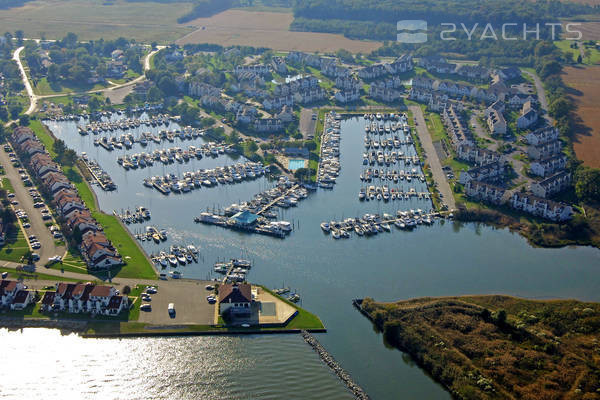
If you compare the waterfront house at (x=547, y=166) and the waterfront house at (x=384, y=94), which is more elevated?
the waterfront house at (x=384, y=94)

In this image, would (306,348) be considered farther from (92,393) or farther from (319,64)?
(319,64)

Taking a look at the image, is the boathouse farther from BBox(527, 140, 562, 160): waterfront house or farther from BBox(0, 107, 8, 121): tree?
BBox(0, 107, 8, 121): tree

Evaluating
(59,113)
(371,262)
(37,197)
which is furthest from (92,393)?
(59,113)

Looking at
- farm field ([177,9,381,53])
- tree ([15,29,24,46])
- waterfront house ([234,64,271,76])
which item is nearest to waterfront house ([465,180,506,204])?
waterfront house ([234,64,271,76])

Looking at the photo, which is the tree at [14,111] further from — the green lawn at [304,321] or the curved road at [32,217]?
the green lawn at [304,321]

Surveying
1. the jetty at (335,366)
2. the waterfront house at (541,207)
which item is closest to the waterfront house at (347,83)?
the waterfront house at (541,207)

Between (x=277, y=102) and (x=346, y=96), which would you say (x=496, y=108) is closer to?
(x=346, y=96)

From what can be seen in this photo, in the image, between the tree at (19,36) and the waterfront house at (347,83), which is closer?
the waterfront house at (347,83)
